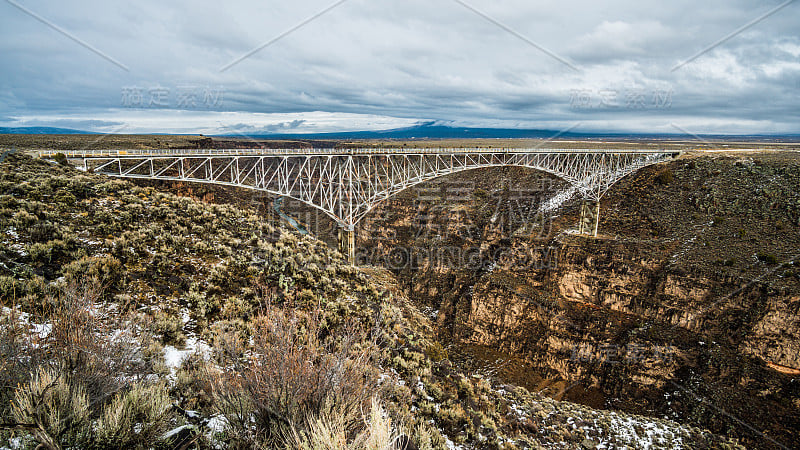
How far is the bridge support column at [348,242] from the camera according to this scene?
2747cm

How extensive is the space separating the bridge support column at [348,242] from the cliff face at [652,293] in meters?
12.3

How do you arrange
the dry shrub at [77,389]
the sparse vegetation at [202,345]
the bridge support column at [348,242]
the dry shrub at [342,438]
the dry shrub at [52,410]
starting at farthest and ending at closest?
the bridge support column at [348,242], the sparse vegetation at [202,345], the dry shrub at [342,438], the dry shrub at [77,389], the dry shrub at [52,410]

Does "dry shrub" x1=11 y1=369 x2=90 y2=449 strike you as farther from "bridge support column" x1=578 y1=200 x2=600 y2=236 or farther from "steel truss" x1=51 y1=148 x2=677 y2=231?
"bridge support column" x1=578 y1=200 x2=600 y2=236

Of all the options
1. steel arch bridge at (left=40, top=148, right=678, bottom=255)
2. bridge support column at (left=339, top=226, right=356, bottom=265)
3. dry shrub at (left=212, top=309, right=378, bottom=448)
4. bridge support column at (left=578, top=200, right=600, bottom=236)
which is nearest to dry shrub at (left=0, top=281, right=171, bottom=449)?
dry shrub at (left=212, top=309, right=378, bottom=448)

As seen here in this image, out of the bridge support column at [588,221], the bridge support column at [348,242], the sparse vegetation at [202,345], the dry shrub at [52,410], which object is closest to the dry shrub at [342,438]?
the sparse vegetation at [202,345]

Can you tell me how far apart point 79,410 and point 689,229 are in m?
39.0

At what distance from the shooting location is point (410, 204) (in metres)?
52.3

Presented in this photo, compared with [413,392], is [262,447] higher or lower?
higher

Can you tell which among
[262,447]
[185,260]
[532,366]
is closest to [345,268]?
[185,260]

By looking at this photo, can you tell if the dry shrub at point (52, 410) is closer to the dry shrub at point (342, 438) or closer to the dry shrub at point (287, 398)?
the dry shrub at point (287, 398)

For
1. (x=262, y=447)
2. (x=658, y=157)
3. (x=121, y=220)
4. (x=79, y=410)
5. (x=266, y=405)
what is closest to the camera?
(x=79, y=410)

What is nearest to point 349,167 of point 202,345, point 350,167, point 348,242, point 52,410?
point 350,167

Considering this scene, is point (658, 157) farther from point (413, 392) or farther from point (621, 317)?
point (413, 392)

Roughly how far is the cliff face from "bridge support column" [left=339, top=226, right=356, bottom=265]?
40.2 ft
